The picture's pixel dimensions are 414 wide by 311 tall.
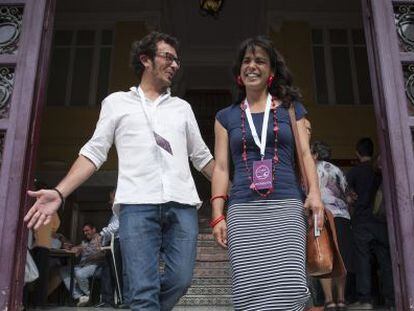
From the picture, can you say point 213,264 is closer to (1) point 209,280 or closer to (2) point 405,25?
(1) point 209,280

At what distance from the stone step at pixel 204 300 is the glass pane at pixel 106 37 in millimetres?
6729

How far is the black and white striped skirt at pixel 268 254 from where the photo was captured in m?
2.74

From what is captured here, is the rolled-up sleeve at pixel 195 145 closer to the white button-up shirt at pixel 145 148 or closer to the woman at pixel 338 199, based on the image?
the white button-up shirt at pixel 145 148

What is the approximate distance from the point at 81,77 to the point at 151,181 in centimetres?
855

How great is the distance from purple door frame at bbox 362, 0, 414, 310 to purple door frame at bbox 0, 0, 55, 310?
102 inches

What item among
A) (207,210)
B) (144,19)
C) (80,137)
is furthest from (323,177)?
(144,19)

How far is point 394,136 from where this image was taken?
4.14 metres

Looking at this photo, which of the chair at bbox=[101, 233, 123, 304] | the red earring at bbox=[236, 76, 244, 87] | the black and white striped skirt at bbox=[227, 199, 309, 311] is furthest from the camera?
the chair at bbox=[101, 233, 123, 304]

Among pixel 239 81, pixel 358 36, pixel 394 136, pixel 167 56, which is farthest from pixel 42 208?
pixel 358 36

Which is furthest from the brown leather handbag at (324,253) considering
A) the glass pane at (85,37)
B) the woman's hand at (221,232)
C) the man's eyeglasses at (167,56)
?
the glass pane at (85,37)

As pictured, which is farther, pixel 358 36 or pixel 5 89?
pixel 358 36

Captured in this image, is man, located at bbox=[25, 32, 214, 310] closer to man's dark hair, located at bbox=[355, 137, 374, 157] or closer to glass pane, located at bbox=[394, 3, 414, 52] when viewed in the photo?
glass pane, located at bbox=[394, 3, 414, 52]

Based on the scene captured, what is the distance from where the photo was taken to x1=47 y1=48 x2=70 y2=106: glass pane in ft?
36.7

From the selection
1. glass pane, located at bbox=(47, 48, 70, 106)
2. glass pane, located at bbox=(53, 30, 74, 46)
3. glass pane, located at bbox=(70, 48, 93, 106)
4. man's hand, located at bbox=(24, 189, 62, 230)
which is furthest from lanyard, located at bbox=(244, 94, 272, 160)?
glass pane, located at bbox=(53, 30, 74, 46)
